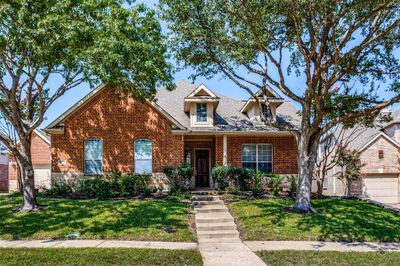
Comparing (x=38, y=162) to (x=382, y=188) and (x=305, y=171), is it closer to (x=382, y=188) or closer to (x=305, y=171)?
(x=305, y=171)

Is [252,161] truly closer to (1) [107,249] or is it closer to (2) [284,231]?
(2) [284,231]

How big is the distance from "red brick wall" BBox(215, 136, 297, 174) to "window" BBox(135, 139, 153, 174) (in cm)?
394

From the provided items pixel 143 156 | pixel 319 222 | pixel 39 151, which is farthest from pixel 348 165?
pixel 39 151

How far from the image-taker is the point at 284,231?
432 inches

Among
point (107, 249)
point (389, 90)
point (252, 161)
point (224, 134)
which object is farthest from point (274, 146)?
point (107, 249)

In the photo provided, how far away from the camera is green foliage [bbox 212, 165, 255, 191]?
17.9 m

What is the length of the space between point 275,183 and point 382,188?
1286 centimetres

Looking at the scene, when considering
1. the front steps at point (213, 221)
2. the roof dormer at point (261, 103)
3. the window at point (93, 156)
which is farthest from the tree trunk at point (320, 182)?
the window at point (93, 156)

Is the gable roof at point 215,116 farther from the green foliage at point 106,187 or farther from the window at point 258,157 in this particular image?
the green foliage at point 106,187

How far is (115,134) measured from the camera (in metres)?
18.7

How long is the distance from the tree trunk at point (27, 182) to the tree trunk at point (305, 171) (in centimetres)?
1034

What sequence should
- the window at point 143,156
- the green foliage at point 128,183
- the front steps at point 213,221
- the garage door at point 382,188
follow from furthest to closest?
the garage door at point 382,188 < the window at point 143,156 < the green foliage at point 128,183 < the front steps at point 213,221

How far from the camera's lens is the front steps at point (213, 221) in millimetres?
11039

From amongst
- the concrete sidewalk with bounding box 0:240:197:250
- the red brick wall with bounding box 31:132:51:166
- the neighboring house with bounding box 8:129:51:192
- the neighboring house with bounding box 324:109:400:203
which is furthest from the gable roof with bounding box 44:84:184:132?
the neighboring house with bounding box 324:109:400:203
